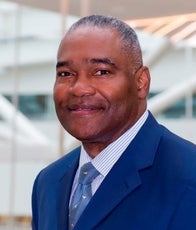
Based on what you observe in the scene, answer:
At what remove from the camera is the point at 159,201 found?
978mm

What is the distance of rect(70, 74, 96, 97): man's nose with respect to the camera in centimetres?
98

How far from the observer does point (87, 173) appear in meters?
1.08

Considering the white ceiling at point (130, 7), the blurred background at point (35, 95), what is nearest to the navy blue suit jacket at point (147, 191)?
the white ceiling at point (130, 7)

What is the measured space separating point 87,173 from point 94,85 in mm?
176

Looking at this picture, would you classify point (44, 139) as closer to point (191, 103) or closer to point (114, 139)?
point (191, 103)

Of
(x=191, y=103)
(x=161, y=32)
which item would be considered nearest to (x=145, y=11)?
→ (x=161, y=32)

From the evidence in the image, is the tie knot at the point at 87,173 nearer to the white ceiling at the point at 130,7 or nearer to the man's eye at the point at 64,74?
the man's eye at the point at 64,74

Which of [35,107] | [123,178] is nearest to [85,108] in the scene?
[123,178]

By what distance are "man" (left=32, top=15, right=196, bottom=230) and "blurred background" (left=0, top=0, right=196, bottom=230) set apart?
4134 mm

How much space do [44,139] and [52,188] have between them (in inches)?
208

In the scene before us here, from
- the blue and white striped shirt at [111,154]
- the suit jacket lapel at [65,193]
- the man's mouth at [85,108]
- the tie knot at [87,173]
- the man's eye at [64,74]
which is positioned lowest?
the suit jacket lapel at [65,193]

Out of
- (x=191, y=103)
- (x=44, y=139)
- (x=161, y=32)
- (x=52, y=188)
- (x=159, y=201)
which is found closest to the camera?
(x=159, y=201)

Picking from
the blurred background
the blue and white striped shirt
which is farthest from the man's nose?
the blurred background

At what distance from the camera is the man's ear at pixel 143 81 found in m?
Result: 1.02
